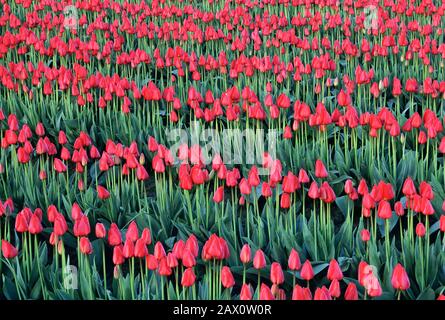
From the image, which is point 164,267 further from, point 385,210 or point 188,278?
point 385,210

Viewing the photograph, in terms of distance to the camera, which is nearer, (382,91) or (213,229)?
(213,229)

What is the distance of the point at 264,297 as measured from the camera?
8.06ft

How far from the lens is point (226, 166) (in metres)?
4.43

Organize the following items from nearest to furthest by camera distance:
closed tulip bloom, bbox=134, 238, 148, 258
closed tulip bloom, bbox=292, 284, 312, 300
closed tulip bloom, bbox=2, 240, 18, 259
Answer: closed tulip bloom, bbox=292, 284, 312, 300 < closed tulip bloom, bbox=134, 238, 148, 258 < closed tulip bloom, bbox=2, 240, 18, 259

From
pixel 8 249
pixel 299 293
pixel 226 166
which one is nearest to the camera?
pixel 299 293

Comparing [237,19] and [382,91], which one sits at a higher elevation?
[237,19]

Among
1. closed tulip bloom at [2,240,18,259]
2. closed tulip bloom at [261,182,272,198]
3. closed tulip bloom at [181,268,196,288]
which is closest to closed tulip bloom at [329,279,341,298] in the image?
closed tulip bloom at [181,268,196,288]

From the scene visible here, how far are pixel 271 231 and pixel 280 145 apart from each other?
110 cm

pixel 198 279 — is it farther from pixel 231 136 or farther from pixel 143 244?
pixel 231 136

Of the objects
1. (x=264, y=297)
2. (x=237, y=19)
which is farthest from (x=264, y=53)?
(x=264, y=297)

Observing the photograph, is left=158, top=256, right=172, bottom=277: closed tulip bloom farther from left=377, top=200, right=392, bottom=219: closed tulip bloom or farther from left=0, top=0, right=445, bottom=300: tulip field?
left=377, top=200, right=392, bottom=219: closed tulip bloom

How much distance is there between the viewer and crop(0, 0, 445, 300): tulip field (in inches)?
121

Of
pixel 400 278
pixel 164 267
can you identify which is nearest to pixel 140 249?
pixel 164 267

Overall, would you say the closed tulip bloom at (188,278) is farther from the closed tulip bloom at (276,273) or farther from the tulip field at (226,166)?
the closed tulip bloom at (276,273)
